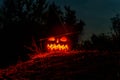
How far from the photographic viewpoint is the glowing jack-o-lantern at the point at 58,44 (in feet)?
57.6

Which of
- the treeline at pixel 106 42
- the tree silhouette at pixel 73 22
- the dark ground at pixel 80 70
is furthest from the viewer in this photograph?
the tree silhouette at pixel 73 22

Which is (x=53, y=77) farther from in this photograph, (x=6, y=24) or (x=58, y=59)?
(x=6, y=24)

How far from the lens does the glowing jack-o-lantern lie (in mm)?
17547

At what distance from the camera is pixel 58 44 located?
17.6 meters

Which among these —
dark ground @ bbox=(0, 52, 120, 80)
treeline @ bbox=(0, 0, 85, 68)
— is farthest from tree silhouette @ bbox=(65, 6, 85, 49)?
dark ground @ bbox=(0, 52, 120, 80)

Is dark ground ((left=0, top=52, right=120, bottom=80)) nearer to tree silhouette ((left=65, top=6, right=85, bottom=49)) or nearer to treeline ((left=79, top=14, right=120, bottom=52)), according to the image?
→ treeline ((left=79, top=14, right=120, bottom=52))

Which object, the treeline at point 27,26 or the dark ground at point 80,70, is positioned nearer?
the dark ground at point 80,70

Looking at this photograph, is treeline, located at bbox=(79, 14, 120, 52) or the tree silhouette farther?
the tree silhouette

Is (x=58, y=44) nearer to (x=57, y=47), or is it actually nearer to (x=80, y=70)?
(x=57, y=47)

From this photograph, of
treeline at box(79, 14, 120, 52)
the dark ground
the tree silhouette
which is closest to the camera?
the dark ground

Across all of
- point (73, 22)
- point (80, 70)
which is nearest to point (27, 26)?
point (73, 22)

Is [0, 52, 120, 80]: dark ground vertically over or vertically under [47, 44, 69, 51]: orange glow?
under

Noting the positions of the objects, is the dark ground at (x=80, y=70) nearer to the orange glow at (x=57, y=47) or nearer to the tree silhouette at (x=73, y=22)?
the orange glow at (x=57, y=47)

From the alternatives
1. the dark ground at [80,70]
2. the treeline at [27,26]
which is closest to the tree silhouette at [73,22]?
the treeline at [27,26]
